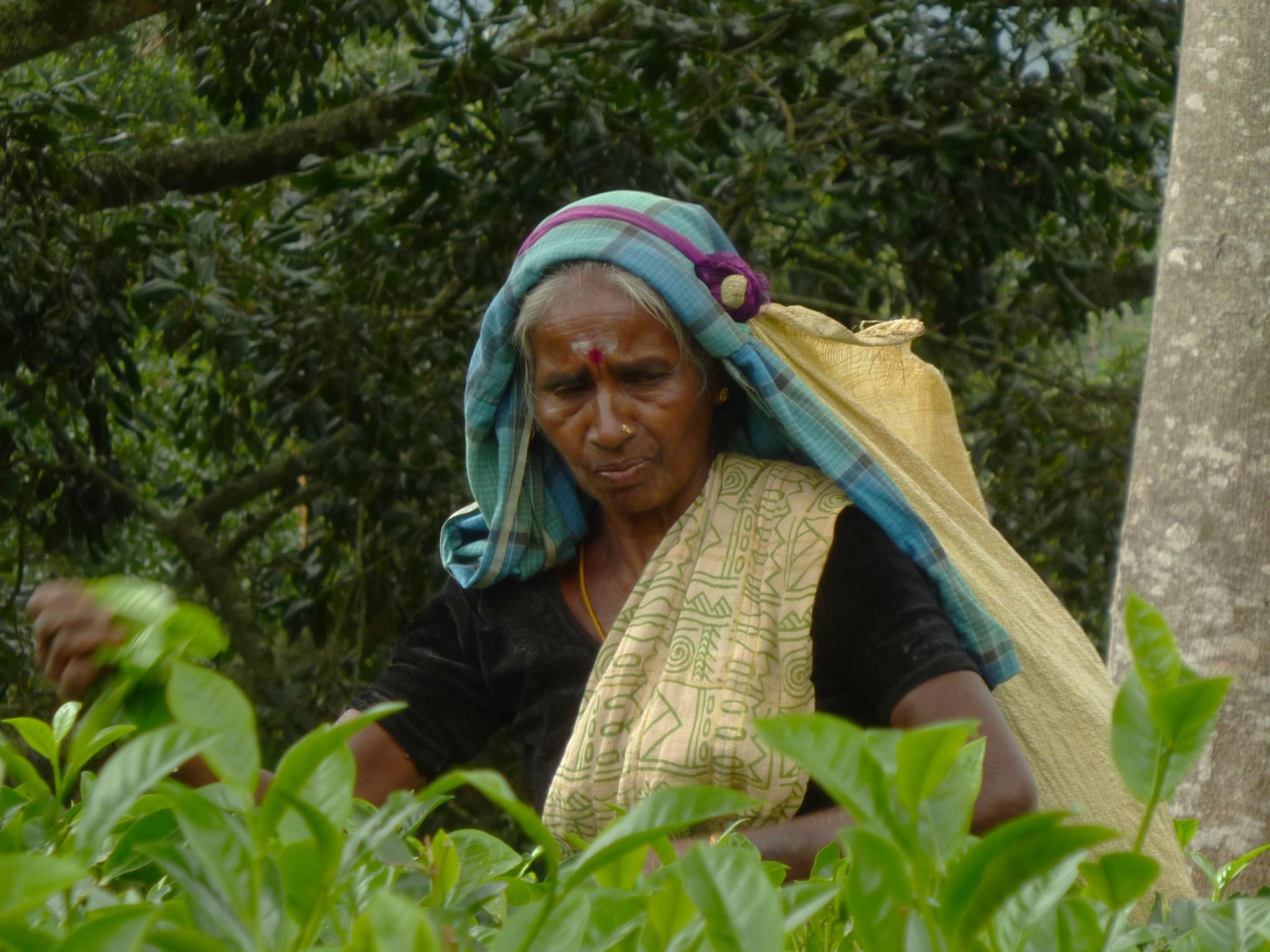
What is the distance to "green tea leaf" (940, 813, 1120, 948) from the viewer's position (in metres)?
0.59

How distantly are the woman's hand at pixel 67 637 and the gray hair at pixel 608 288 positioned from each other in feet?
3.54

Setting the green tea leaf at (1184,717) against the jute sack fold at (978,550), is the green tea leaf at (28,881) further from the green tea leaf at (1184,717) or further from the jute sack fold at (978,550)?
the jute sack fold at (978,550)

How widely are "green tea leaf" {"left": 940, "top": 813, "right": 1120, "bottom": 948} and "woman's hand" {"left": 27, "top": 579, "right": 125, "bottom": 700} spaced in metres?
0.70

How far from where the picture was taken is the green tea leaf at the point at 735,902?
1.87 feet

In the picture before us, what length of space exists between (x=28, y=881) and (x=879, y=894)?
1.01 feet

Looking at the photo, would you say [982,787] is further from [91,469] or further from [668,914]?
[91,469]

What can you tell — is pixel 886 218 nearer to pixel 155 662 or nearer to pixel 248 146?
pixel 248 146

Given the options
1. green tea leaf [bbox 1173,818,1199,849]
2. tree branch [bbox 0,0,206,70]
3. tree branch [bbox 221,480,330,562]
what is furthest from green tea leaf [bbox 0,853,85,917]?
tree branch [bbox 221,480,330,562]

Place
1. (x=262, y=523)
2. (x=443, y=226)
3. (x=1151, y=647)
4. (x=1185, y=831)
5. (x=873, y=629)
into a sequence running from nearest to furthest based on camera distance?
(x=1151, y=647) < (x=1185, y=831) < (x=873, y=629) < (x=443, y=226) < (x=262, y=523)

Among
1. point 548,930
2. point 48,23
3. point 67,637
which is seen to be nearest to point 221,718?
point 548,930

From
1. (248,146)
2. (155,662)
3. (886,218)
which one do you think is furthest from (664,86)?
(155,662)

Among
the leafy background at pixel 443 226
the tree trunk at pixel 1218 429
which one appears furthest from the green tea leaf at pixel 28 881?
the leafy background at pixel 443 226

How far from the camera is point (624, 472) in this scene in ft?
7.63

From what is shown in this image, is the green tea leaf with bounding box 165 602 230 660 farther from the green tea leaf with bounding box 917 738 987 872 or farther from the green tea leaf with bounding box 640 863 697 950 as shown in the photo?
the green tea leaf with bounding box 917 738 987 872
